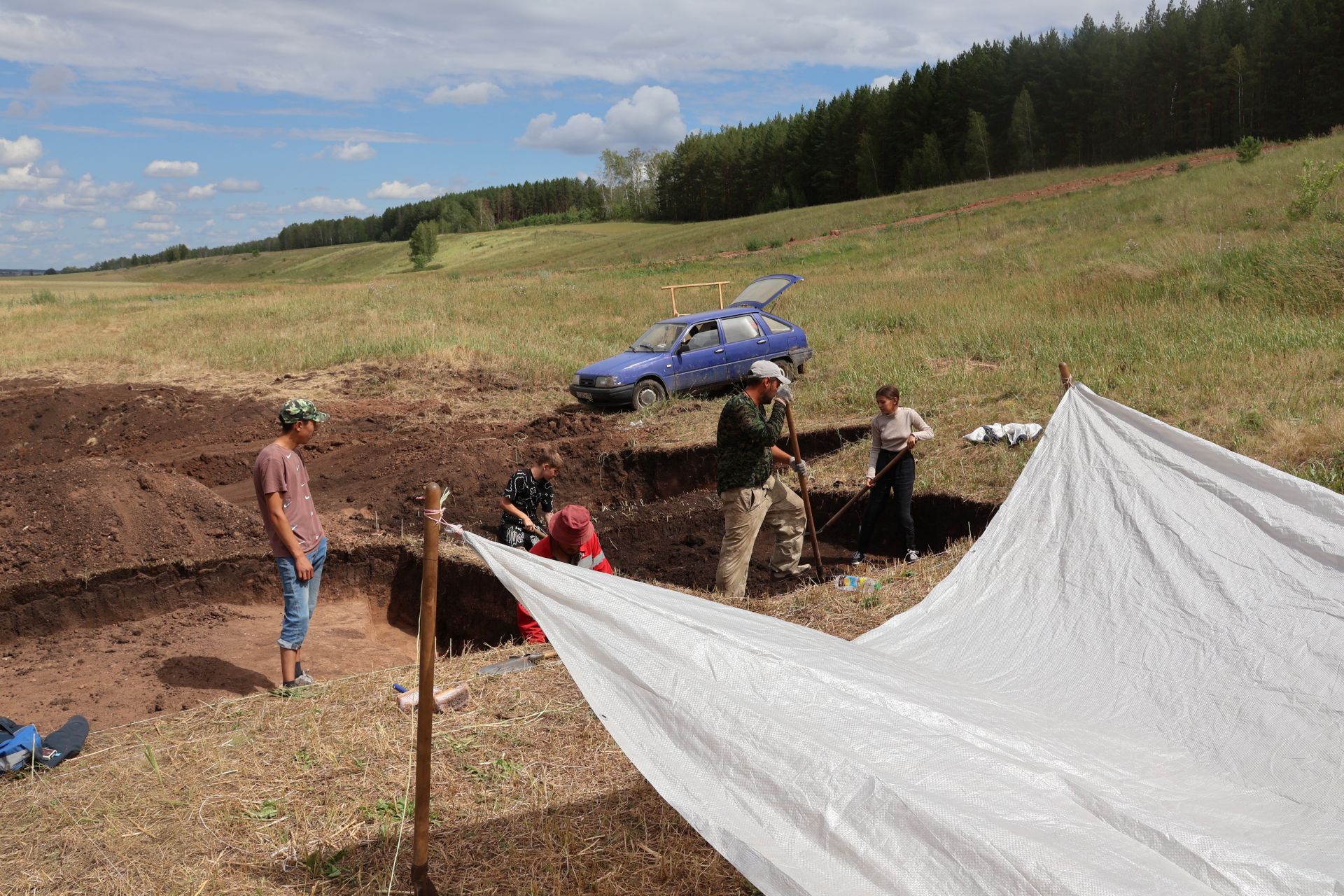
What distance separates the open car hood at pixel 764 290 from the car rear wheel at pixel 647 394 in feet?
8.54

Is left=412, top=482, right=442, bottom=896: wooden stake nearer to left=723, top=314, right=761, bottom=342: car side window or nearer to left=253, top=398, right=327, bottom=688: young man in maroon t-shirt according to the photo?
left=253, top=398, right=327, bottom=688: young man in maroon t-shirt

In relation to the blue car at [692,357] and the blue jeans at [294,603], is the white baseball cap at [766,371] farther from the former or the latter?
the blue car at [692,357]

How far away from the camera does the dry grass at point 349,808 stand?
3410mm

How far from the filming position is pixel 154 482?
365 inches

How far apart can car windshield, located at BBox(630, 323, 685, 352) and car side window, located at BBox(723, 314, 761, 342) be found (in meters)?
0.77

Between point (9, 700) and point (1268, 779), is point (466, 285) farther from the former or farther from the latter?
point (1268, 779)

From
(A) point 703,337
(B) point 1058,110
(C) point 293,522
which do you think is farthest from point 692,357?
(B) point 1058,110

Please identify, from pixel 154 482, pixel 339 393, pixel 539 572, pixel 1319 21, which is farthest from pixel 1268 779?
pixel 1319 21

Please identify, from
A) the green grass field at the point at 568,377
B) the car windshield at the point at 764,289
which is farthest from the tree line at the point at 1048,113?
the car windshield at the point at 764,289

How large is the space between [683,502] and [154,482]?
550 centimetres

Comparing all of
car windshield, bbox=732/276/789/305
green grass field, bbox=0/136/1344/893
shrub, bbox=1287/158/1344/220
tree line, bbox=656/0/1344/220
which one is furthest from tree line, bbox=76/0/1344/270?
car windshield, bbox=732/276/789/305

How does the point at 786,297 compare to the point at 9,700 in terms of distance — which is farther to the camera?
the point at 786,297

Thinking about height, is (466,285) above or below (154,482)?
above

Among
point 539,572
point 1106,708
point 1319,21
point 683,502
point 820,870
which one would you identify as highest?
point 1319,21
